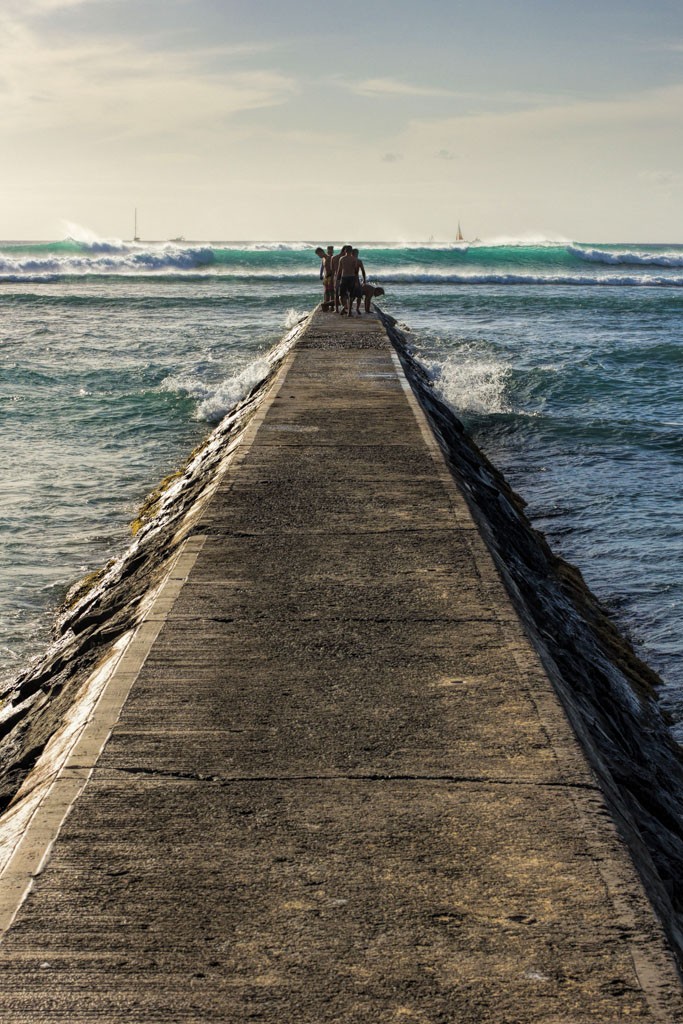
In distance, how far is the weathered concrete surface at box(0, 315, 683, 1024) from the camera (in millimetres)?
2068

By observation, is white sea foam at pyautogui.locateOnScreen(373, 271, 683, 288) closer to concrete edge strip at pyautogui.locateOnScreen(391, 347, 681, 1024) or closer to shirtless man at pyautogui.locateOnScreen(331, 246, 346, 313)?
shirtless man at pyautogui.locateOnScreen(331, 246, 346, 313)

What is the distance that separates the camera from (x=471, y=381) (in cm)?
1565

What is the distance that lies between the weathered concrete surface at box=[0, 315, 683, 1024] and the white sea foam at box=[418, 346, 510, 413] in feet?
33.7

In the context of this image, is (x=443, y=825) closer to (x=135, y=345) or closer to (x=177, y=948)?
(x=177, y=948)

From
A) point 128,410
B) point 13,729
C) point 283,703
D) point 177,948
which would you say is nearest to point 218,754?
point 283,703

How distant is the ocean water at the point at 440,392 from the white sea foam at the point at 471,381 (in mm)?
50

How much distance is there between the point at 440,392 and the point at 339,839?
1227cm

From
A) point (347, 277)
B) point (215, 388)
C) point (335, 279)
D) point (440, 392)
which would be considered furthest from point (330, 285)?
point (440, 392)

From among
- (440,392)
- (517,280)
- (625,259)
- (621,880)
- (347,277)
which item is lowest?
(621,880)

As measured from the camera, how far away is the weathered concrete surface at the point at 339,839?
207cm

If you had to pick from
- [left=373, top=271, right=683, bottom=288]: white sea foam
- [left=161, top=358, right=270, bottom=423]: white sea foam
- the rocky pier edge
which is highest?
[left=373, top=271, right=683, bottom=288]: white sea foam

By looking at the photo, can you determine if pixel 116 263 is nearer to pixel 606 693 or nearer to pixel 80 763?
pixel 606 693

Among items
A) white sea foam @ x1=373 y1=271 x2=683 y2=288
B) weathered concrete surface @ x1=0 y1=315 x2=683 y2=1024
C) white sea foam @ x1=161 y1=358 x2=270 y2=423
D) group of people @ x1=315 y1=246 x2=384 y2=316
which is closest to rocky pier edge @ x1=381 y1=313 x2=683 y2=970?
weathered concrete surface @ x1=0 y1=315 x2=683 y2=1024

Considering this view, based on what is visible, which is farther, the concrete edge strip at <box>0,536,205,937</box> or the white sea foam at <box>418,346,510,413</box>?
the white sea foam at <box>418,346,510,413</box>
